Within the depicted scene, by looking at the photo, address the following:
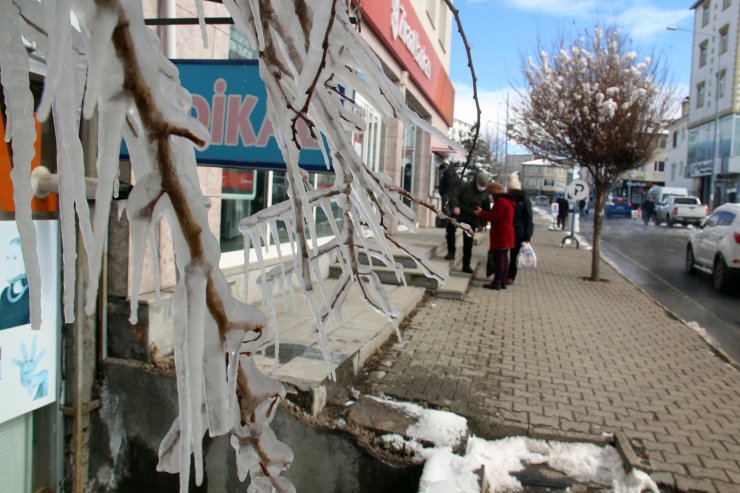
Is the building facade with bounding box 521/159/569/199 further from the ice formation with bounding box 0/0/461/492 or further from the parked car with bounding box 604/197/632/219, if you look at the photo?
the ice formation with bounding box 0/0/461/492

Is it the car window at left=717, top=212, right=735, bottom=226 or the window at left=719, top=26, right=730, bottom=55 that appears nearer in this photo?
the car window at left=717, top=212, right=735, bottom=226

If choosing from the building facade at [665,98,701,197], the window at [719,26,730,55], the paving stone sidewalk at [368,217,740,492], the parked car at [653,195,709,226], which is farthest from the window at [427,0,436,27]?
the building facade at [665,98,701,197]

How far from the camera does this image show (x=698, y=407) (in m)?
4.33

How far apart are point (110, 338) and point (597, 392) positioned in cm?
377

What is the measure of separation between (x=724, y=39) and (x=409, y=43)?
3944cm

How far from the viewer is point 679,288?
11195 mm

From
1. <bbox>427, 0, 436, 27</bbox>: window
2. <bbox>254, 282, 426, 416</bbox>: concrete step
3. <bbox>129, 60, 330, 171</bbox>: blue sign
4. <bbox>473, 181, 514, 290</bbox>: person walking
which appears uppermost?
<bbox>427, 0, 436, 27</bbox>: window

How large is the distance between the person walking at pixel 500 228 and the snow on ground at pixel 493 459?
5569mm

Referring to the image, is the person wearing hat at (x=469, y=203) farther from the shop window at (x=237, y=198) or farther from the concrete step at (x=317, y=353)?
the shop window at (x=237, y=198)

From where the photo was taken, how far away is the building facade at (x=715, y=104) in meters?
38.5

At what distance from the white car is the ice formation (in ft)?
36.7

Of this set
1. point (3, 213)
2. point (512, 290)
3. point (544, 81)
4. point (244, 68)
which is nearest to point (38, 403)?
point (3, 213)

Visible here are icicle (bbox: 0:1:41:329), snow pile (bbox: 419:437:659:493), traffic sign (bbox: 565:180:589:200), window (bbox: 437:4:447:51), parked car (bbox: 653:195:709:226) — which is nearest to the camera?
icicle (bbox: 0:1:41:329)

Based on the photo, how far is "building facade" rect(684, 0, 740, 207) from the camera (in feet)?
126
